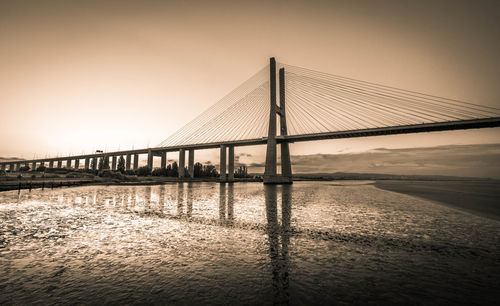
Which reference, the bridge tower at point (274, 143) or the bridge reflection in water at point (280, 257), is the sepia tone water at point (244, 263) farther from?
the bridge tower at point (274, 143)

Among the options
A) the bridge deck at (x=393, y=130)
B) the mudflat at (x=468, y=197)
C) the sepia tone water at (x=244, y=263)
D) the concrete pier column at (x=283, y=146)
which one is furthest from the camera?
the concrete pier column at (x=283, y=146)

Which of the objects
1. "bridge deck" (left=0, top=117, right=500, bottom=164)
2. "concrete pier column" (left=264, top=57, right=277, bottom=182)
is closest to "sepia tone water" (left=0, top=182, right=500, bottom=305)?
"bridge deck" (left=0, top=117, right=500, bottom=164)

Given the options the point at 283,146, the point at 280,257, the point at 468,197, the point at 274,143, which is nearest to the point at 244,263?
the point at 280,257

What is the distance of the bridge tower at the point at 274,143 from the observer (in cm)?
4672

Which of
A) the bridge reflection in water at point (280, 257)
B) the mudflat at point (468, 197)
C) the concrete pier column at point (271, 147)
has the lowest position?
the mudflat at point (468, 197)

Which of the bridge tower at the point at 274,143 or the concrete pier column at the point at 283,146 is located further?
the concrete pier column at the point at 283,146

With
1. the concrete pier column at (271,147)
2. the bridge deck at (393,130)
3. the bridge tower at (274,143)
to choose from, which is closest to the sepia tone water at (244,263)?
the bridge deck at (393,130)

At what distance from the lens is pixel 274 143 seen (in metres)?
47.0

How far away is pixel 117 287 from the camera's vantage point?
408cm

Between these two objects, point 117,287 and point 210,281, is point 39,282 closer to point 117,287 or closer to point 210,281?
point 117,287

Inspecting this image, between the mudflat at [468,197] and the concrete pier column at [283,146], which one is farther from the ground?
the concrete pier column at [283,146]

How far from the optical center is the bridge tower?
153 ft

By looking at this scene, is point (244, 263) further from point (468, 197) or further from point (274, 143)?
point (274, 143)

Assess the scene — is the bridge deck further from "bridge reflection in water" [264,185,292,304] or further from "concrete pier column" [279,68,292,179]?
"bridge reflection in water" [264,185,292,304]
